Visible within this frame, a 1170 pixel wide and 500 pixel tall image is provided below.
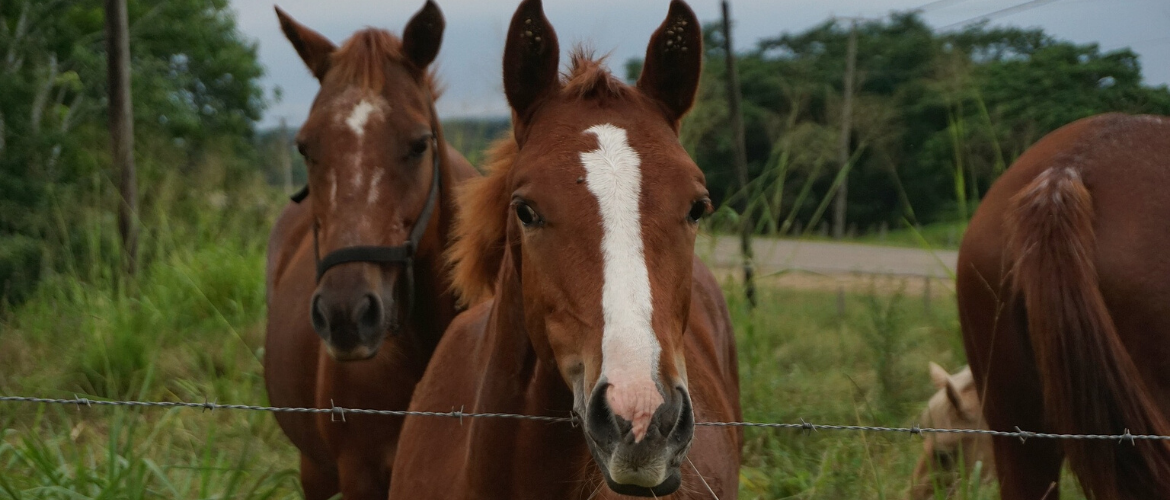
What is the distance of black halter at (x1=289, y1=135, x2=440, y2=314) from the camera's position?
3.05 meters

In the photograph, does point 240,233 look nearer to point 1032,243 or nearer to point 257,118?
point 1032,243

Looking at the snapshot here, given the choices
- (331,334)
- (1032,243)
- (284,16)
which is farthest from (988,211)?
(284,16)

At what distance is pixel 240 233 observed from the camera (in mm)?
8555

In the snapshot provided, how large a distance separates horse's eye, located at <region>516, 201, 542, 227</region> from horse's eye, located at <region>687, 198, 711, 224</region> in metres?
0.30

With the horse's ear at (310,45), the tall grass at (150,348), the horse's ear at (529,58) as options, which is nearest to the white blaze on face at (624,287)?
the horse's ear at (529,58)

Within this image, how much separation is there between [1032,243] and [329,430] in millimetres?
2408

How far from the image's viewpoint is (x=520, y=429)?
205cm

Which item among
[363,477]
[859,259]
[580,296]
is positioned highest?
[580,296]

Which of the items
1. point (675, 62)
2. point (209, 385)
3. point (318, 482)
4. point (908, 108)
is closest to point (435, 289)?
point (318, 482)

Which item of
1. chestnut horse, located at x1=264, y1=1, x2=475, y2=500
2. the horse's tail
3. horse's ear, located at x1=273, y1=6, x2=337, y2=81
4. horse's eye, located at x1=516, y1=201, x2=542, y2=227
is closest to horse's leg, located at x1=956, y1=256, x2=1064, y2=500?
the horse's tail

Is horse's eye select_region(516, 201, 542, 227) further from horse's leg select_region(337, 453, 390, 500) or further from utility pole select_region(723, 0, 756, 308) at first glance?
utility pole select_region(723, 0, 756, 308)

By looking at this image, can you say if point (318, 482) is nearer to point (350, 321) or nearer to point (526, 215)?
point (350, 321)

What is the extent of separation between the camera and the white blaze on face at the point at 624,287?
4.97ft

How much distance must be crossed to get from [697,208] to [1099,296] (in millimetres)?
1414
